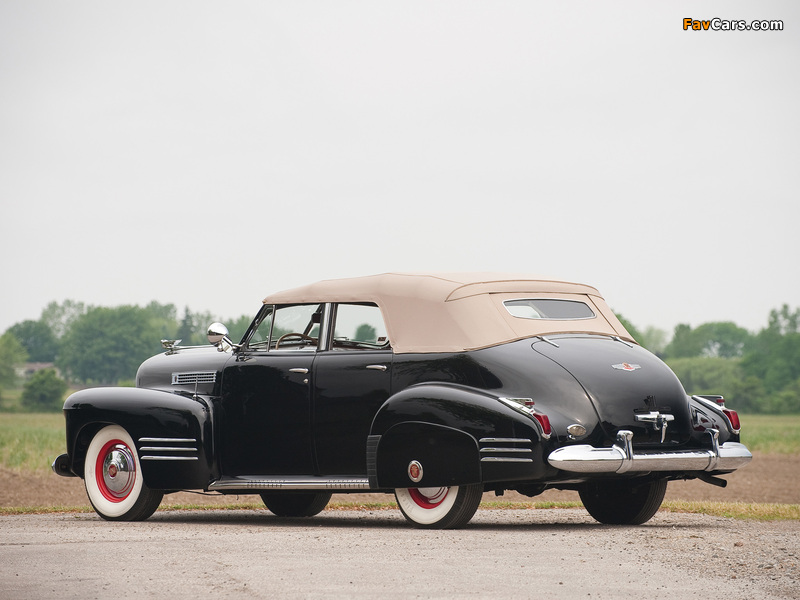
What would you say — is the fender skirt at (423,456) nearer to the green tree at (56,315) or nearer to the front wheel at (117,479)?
the front wheel at (117,479)

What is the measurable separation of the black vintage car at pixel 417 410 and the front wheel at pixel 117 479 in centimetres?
2

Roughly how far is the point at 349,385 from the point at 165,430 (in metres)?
1.93

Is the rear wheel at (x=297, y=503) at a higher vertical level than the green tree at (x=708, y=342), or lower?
lower

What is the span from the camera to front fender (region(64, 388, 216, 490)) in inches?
441

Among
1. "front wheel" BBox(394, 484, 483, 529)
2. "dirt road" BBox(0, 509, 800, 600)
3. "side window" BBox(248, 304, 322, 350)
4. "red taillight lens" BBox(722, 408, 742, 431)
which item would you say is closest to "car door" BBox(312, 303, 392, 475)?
"side window" BBox(248, 304, 322, 350)

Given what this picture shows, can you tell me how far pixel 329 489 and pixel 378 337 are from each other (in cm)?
135

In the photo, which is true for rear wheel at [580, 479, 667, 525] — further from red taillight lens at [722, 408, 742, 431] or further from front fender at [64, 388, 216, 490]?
front fender at [64, 388, 216, 490]

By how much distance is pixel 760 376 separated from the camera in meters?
127

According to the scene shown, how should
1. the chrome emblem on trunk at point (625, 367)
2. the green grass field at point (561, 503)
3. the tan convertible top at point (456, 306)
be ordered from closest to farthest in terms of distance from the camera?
the chrome emblem on trunk at point (625, 367)
the tan convertible top at point (456, 306)
the green grass field at point (561, 503)

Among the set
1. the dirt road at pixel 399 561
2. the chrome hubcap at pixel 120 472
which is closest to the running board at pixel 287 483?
the dirt road at pixel 399 561

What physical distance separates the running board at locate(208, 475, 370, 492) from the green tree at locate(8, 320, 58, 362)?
13798cm

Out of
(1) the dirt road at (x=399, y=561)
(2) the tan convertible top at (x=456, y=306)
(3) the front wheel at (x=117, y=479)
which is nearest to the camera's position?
(1) the dirt road at (x=399, y=561)

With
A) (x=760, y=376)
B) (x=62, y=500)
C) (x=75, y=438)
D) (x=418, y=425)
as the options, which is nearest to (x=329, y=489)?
(x=418, y=425)

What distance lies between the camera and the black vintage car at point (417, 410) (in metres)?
9.47
